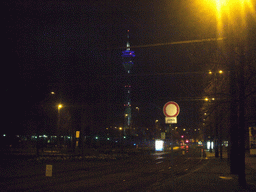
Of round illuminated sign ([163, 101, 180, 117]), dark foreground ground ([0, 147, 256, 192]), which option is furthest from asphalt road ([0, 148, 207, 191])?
round illuminated sign ([163, 101, 180, 117])

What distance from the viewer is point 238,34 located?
12.4 metres

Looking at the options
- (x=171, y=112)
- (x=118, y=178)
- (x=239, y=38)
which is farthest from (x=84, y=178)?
(x=239, y=38)

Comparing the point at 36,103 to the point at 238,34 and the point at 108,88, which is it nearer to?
the point at 108,88

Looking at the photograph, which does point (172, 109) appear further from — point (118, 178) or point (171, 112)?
point (118, 178)

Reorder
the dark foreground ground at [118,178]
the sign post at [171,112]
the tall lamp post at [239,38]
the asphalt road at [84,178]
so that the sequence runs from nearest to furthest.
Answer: the sign post at [171,112], the tall lamp post at [239,38], the dark foreground ground at [118,178], the asphalt road at [84,178]

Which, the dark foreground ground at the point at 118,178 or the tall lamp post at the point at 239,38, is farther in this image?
the dark foreground ground at the point at 118,178

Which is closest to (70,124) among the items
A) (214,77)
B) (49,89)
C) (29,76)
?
(49,89)

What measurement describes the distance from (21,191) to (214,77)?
10826mm

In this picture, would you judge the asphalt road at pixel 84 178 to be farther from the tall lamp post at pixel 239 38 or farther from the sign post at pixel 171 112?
the tall lamp post at pixel 239 38

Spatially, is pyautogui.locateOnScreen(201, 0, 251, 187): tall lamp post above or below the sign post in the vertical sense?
above

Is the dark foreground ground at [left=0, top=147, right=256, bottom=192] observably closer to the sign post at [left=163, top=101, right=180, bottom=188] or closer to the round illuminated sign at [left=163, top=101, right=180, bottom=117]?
the sign post at [left=163, top=101, right=180, bottom=188]

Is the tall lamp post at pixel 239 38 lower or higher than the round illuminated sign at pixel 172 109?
higher

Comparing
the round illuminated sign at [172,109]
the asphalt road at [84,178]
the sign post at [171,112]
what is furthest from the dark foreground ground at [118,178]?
the round illuminated sign at [172,109]

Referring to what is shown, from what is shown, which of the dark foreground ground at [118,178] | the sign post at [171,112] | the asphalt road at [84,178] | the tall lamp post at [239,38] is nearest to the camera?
the sign post at [171,112]
